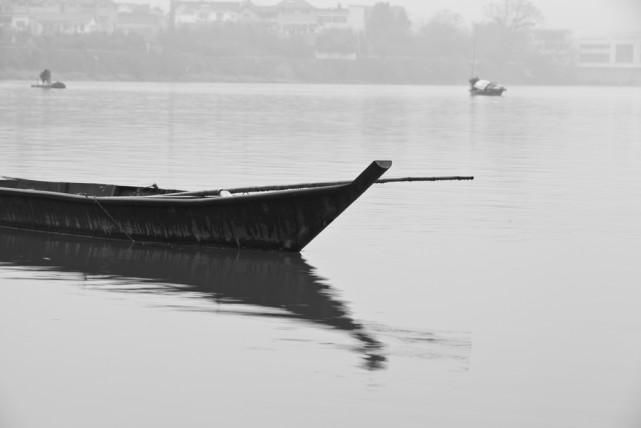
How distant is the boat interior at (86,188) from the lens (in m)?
19.9

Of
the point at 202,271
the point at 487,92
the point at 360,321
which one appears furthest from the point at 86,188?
the point at 487,92

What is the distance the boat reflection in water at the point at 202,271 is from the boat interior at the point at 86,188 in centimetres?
120

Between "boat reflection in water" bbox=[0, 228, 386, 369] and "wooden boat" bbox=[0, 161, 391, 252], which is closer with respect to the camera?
"boat reflection in water" bbox=[0, 228, 386, 369]

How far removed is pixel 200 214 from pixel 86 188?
3.20 metres

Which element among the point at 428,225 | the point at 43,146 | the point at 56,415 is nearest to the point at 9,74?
the point at 43,146

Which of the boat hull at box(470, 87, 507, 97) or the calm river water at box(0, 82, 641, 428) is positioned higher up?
the calm river water at box(0, 82, 641, 428)

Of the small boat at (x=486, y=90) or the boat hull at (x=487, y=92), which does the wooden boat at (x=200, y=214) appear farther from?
the small boat at (x=486, y=90)

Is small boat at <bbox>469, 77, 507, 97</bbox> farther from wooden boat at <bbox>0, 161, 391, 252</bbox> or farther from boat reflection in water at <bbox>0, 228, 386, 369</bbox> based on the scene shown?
boat reflection in water at <bbox>0, 228, 386, 369</bbox>

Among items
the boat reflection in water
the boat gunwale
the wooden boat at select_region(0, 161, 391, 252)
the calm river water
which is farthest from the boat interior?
the calm river water

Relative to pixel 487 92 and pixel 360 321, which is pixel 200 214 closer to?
pixel 360 321

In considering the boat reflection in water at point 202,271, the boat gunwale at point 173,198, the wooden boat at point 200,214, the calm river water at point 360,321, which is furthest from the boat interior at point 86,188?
the calm river water at point 360,321

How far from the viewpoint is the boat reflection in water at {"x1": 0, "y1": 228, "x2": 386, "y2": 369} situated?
47.9 ft

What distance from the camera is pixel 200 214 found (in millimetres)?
17922

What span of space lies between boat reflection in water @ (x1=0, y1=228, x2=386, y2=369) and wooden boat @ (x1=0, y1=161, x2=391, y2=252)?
0.17 m
